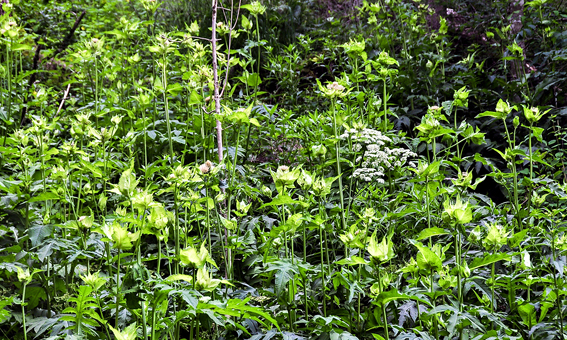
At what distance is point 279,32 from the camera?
514 cm

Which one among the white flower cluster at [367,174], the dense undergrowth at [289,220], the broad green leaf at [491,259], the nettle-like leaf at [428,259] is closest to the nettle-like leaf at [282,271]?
the dense undergrowth at [289,220]

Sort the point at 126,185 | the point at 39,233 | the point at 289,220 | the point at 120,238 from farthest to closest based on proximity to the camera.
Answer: the point at 39,233 < the point at 289,220 < the point at 126,185 < the point at 120,238

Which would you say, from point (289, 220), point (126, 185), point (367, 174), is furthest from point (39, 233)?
point (367, 174)

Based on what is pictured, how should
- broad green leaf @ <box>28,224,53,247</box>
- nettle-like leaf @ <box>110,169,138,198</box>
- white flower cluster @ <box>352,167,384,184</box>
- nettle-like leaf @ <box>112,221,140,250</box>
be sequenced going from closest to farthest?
1. nettle-like leaf @ <box>112,221,140,250</box>
2. nettle-like leaf @ <box>110,169,138,198</box>
3. broad green leaf @ <box>28,224,53,247</box>
4. white flower cluster @ <box>352,167,384,184</box>

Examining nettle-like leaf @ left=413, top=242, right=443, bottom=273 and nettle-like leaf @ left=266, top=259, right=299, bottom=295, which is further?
nettle-like leaf @ left=266, top=259, right=299, bottom=295

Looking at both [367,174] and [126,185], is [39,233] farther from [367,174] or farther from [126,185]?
[367,174]

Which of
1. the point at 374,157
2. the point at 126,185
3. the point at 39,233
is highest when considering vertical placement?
the point at 126,185

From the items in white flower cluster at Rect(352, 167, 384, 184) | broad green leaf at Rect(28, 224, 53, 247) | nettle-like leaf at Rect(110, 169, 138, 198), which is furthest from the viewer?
white flower cluster at Rect(352, 167, 384, 184)

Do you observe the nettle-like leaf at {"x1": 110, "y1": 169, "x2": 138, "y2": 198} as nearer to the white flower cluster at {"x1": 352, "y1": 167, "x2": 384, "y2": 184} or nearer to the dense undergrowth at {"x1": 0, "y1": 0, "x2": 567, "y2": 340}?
the dense undergrowth at {"x1": 0, "y1": 0, "x2": 567, "y2": 340}

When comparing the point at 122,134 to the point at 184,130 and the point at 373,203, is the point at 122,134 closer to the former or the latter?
the point at 184,130

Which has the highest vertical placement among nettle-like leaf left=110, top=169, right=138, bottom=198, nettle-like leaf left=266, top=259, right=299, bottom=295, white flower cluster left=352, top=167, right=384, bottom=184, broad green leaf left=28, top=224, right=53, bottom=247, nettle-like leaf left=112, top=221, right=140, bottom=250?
Answer: nettle-like leaf left=110, top=169, right=138, bottom=198

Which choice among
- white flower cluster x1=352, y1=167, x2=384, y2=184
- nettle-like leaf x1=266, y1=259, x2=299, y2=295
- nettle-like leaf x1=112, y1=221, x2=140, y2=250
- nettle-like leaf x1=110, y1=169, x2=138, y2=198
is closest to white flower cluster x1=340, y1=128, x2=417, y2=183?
white flower cluster x1=352, y1=167, x2=384, y2=184

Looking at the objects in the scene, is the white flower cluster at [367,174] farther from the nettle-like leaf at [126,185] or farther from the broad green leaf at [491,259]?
the nettle-like leaf at [126,185]

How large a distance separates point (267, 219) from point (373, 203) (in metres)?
0.56
